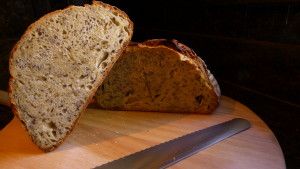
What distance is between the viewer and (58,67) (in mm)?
1021

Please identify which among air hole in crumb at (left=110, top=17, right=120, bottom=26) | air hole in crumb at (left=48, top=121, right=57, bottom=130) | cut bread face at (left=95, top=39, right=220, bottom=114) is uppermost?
air hole in crumb at (left=110, top=17, right=120, bottom=26)

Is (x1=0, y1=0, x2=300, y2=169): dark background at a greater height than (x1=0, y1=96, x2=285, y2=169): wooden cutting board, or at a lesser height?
greater

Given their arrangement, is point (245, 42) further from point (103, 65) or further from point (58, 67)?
point (58, 67)

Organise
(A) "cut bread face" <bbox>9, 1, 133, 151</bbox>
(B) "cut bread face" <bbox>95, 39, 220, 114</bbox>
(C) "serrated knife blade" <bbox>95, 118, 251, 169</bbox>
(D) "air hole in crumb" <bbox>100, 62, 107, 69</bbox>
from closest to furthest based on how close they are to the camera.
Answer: (C) "serrated knife blade" <bbox>95, 118, 251, 169</bbox> < (A) "cut bread face" <bbox>9, 1, 133, 151</bbox> < (D) "air hole in crumb" <bbox>100, 62, 107, 69</bbox> < (B) "cut bread face" <bbox>95, 39, 220, 114</bbox>

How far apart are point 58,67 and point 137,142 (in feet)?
1.58

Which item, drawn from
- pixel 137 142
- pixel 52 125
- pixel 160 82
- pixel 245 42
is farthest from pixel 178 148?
pixel 245 42

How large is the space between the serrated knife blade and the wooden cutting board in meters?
0.03

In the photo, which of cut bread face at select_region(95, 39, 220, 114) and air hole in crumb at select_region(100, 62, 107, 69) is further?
cut bread face at select_region(95, 39, 220, 114)

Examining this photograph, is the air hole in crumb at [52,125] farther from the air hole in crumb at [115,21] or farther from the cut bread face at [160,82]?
the air hole in crumb at [115,21]

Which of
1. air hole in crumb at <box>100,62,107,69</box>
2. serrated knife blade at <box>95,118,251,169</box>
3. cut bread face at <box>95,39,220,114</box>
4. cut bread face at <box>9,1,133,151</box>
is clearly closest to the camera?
serrated knife blade at <box>95,118,251,169</box>

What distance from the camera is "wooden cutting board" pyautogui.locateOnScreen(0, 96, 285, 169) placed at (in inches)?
36.0

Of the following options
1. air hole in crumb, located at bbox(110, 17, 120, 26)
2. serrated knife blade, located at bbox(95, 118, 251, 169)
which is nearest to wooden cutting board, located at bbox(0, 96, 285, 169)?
serrated knife blade, located at bbox(95, 118, 251, 169)

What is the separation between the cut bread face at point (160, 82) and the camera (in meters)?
1.25

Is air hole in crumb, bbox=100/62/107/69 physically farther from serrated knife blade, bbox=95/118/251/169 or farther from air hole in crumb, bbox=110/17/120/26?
serrated knife blade, bbox=95/118/251/169
